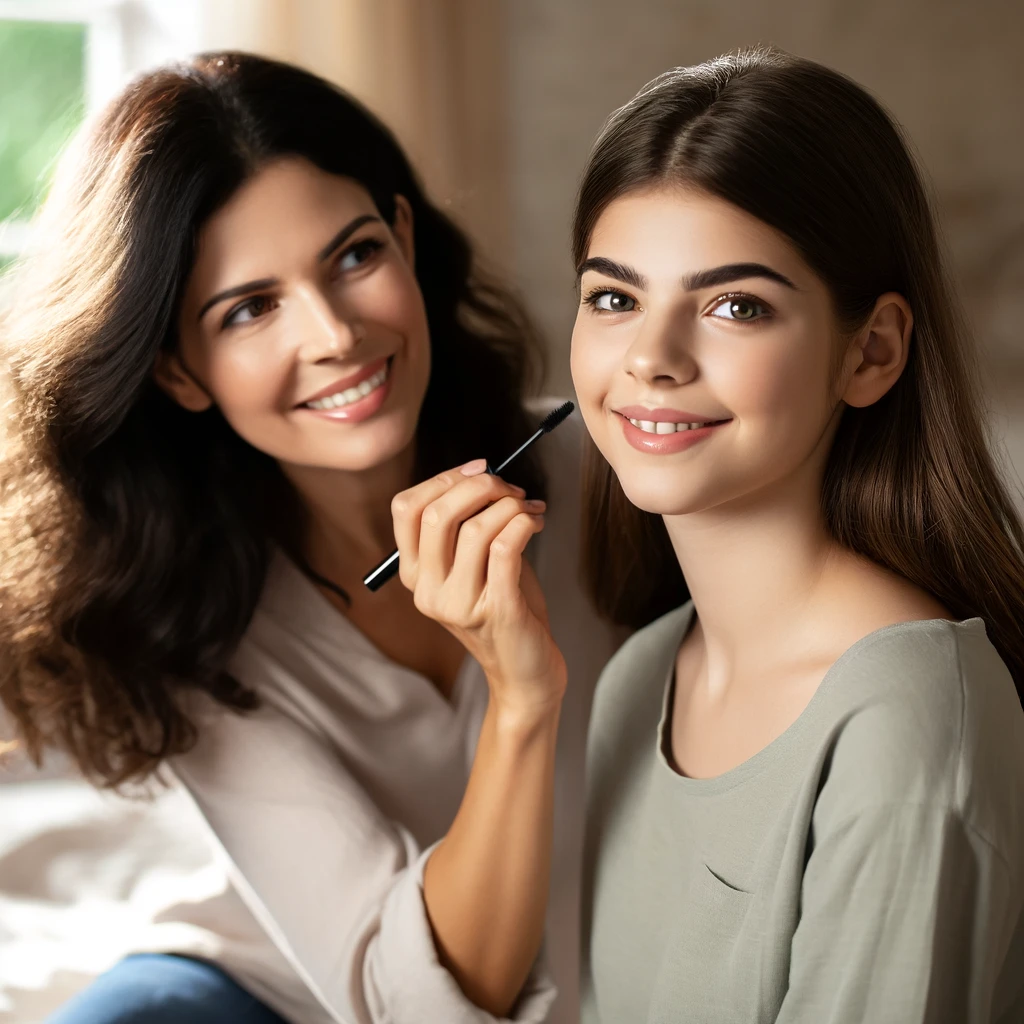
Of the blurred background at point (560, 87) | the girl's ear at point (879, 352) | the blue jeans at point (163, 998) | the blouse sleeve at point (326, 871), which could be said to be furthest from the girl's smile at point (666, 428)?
the blurred background at point (560, 87)

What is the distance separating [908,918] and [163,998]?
864mm

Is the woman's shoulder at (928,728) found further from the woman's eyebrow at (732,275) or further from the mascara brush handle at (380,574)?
the mascara brush handle at (380,574)

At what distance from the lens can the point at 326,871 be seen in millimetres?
1174

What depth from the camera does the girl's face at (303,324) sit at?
1129 millimetres

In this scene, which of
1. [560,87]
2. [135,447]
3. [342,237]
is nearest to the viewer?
[342,237]

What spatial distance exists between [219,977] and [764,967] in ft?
2.50

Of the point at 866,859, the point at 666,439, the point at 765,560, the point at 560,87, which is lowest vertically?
the point at 866,859

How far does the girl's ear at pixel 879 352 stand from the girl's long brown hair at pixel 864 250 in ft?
0.03

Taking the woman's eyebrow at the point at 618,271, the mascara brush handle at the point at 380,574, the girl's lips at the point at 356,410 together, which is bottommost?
the mascara brush handle at the point at 380,574

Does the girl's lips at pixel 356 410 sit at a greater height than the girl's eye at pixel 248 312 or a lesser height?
lesser

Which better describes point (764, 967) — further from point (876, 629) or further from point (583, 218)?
point (583, 218)

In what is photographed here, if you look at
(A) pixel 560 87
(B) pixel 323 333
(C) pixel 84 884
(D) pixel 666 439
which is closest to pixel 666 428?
(D) pixel 666 439

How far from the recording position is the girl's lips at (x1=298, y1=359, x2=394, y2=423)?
1173 millimetres

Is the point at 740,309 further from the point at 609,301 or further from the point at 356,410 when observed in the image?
the point at 356,410
